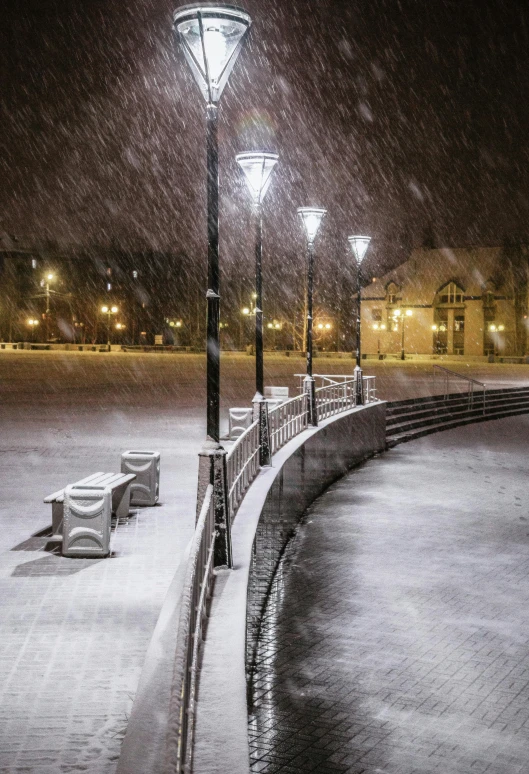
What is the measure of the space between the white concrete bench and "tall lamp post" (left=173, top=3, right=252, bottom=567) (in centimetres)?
182

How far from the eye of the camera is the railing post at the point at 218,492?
7.62 meters

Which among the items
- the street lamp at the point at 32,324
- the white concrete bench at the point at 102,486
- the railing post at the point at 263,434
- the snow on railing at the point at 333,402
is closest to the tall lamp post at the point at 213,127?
the white concrete bench at the point at 102,486

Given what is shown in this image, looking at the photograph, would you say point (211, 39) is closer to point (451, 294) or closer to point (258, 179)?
point (258, 179)

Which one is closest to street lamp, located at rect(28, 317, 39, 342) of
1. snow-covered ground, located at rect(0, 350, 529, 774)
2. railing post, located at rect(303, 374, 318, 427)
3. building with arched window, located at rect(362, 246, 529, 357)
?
building with arched window, located at rect(362, 246, 529, 357)

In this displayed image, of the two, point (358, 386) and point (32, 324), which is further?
point (32, 324)

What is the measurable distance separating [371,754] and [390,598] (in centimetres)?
395

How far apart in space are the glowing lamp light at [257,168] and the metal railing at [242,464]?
375 cm

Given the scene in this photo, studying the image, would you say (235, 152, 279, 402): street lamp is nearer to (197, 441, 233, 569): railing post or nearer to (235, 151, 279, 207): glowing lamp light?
(235, 151, 279, 207): glowing lamp light

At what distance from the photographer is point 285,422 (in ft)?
51.9

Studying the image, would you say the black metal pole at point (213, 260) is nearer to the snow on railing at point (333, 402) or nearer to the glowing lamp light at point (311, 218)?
the glowing lamp light at point (311, 218)

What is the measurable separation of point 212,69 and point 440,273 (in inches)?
3301

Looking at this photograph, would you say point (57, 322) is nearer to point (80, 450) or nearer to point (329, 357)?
point (329, 357)

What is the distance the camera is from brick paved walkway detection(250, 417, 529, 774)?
245 inches

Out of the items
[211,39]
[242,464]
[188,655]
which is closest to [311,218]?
[242,464]
